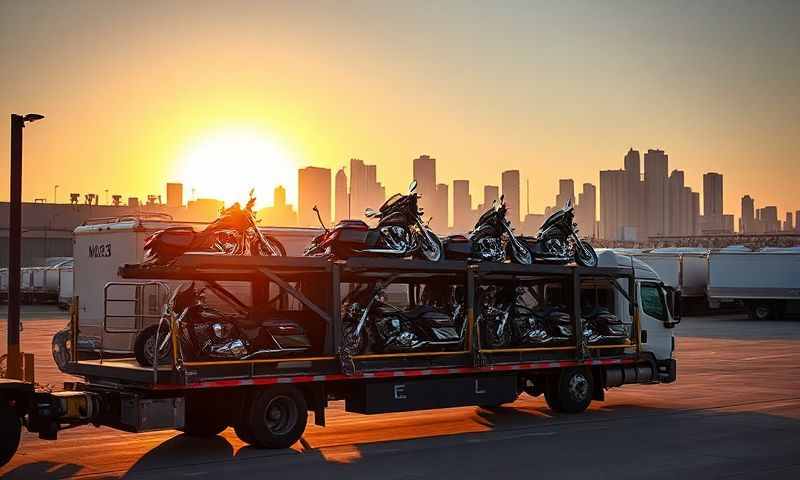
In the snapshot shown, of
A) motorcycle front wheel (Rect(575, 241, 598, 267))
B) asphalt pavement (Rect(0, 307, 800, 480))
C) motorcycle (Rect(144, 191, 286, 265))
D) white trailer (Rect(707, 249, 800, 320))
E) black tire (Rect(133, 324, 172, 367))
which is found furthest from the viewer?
white trailer (Rect(707, 249, 800, 320))

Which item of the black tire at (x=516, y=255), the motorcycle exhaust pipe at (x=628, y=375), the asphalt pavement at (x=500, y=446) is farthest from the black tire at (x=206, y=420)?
the motorcycle exhaust pipe at (x=628, y=375)

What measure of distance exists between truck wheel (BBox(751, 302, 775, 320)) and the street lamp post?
41.5 m

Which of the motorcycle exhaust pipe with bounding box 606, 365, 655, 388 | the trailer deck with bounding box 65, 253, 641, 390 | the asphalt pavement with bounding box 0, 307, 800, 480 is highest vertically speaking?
the trailer deck with bounding box 65, 253, 641, 390

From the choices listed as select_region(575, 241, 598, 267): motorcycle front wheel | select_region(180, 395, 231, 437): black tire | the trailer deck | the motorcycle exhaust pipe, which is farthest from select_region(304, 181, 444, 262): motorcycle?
the motorcycle exhaust pipe

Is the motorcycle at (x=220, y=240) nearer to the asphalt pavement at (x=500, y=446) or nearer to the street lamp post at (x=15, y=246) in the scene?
the asphalt pavement at (x=500, y=446)

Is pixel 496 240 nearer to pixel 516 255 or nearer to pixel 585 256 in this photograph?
pixel 516 255

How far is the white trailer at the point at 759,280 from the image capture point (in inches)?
2010

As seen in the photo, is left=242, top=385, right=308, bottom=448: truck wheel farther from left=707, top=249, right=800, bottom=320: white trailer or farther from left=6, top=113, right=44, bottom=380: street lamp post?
left=707, top=249, right=800, bottom=320: white trailer

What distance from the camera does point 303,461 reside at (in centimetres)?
1292

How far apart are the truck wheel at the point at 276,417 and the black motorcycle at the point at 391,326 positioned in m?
1.17

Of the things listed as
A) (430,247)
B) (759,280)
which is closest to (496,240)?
(430,247)

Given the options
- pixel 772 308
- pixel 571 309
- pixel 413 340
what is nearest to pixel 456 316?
pixel 413 340

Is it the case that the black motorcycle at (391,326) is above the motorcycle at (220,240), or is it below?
below

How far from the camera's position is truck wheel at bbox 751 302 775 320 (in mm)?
52656
